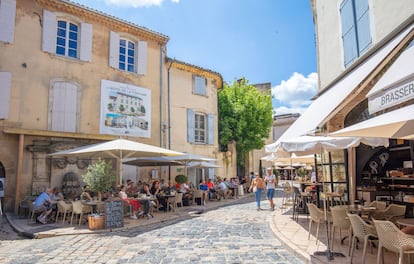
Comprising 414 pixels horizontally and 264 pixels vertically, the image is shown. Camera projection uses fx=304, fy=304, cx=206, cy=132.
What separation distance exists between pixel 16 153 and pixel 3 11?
17.8ft

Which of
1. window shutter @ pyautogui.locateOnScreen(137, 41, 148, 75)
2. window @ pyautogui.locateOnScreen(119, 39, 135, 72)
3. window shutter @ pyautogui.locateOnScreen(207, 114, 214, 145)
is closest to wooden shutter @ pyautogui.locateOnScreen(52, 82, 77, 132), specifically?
window @ pyautogui.locateOnScreen(119, 39, 135, 72)

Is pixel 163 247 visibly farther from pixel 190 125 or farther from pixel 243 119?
pixel 243 119

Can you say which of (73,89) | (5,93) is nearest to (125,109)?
(73,89)

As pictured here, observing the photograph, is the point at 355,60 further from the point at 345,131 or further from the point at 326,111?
the point at 345,131

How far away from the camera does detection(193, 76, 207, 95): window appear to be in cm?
1797

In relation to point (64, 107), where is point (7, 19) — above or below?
above

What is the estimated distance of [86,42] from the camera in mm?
13523

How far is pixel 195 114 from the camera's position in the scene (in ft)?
59.2

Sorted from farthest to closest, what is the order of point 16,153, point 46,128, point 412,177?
point 46,128 < point 16,153 < point 412,177

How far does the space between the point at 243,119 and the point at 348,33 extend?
42.8ft

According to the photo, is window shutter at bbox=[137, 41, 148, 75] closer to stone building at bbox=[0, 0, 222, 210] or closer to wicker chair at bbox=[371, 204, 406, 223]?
stone building at bbox=[0, 0, 222, 210]

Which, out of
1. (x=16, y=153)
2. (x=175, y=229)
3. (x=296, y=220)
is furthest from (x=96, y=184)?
(x=296, y=220)

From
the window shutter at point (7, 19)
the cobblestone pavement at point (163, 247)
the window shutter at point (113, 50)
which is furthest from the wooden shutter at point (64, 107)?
the cobblestone pavement at point (163, 247)

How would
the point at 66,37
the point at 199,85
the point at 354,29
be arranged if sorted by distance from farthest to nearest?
1. the point at 199,85
2. the point at 66,37
3. the point at 354,29
